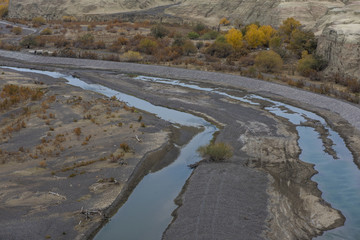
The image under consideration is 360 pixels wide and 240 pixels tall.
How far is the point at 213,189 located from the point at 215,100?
15626 mm

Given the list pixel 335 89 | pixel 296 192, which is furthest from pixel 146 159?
pixel 335 89

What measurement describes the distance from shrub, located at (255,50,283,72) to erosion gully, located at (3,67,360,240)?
1139 cm

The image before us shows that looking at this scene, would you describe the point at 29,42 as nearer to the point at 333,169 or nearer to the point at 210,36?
the point at 210,36

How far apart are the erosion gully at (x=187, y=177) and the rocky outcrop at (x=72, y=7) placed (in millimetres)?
64460

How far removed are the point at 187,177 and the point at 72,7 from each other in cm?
7919

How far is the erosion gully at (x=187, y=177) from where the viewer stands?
14.6 meters

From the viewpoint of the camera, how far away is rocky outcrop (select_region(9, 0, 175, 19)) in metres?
87.8

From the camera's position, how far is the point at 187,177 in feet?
62.4

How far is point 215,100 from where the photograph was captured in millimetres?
31938

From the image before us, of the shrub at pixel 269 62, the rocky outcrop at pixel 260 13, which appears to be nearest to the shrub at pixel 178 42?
the shrub at pixel 269 62

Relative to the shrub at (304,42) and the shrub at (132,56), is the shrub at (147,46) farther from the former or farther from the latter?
the shrub at (304,42)

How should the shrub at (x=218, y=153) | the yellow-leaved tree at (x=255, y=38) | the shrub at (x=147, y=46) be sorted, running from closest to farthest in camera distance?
the shrub at (x=218, y=153) < the yellow-leaved tree at (x=255, y=38) < the shrub at (x=147, y=46)

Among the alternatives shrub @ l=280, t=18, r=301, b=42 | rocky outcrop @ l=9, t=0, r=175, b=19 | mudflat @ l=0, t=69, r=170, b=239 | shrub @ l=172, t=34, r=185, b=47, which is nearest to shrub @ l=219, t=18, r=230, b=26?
shrub @ l=280, t=18, r=301, b=42

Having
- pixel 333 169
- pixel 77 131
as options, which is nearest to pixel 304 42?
pixel 333 169
